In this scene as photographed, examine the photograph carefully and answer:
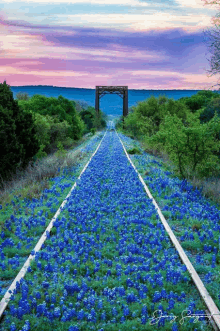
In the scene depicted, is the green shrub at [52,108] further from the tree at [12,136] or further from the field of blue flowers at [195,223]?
the field of blue flowers at [195,223]

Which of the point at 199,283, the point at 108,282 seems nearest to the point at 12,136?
the point at 108,282

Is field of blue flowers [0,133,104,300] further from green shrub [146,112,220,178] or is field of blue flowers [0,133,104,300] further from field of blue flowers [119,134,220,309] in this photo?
green shrub [146,112,220,178]

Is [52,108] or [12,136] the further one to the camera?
[52,108]

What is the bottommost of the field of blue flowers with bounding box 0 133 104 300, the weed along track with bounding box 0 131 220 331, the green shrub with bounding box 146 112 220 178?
the field of blue flowers with bounding box 0 133 104 300

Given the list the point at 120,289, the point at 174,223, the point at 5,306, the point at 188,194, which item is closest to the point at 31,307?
the point at 5,306

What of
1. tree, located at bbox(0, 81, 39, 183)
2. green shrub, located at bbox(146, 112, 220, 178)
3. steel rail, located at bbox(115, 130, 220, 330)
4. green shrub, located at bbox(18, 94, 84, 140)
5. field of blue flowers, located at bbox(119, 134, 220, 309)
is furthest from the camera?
green shrub, located at bbox(18, 94, 84, 140)

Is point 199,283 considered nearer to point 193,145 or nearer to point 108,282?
point 108,282

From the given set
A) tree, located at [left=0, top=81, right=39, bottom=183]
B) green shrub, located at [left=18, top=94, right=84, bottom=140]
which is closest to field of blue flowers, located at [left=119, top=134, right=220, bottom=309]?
tree, located at [left=0, top=81, right=39, bottom=183]

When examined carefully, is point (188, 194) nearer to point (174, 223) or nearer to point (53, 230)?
point (174, 223)
